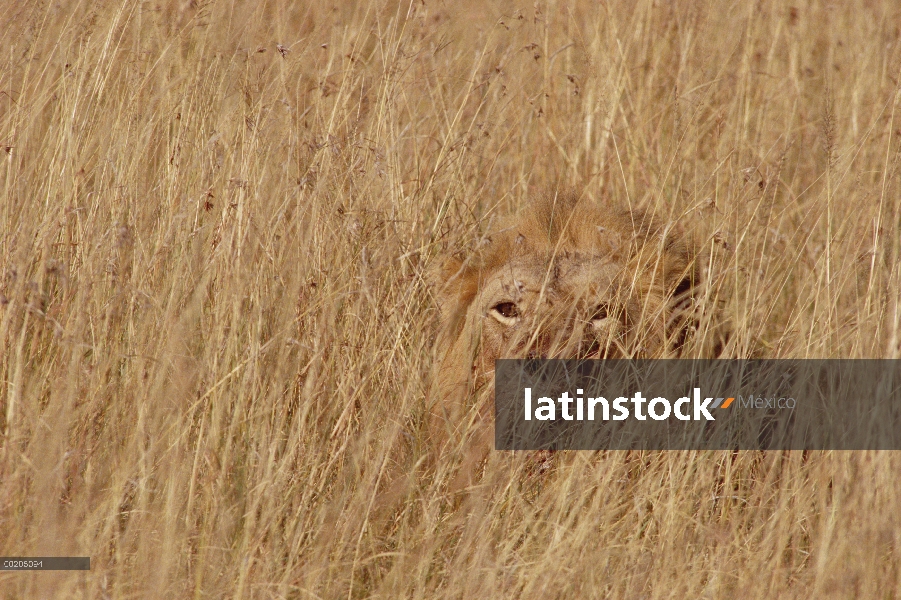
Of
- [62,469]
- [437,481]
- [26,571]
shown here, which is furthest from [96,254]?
[437,481]

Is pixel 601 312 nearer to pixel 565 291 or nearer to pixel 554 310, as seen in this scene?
pixel 565 291

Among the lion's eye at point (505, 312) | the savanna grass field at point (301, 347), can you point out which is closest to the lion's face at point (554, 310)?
the lion's eye at point (505, 312)

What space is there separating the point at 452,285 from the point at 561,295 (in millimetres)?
567

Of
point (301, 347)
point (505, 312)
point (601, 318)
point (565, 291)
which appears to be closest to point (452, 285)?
point (505, 312)

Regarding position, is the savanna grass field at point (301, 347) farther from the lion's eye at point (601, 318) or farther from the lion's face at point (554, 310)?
the lion's eye at point (601, 318)

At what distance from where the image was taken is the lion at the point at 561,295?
12.2 ft

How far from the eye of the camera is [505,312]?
4.05 m

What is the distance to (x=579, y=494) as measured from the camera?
3195 mm

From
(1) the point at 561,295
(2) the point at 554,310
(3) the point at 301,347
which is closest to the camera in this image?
(3) the point at 301,347

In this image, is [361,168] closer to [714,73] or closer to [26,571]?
[26,571]

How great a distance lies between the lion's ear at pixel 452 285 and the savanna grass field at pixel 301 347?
14cm

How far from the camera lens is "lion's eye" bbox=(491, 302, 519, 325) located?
156 inches

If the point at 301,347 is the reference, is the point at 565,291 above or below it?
above

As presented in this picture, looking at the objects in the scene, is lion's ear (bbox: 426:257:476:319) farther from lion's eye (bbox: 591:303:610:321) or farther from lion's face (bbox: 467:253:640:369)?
lion's eye (bbox: 591:303:610:321)
